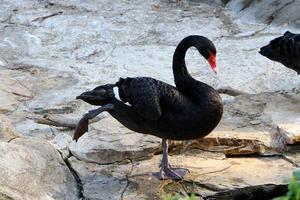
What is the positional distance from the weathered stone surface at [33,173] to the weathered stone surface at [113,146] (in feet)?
0.56

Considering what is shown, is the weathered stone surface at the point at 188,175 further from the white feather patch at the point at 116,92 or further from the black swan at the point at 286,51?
the black swan at the point at 286,51

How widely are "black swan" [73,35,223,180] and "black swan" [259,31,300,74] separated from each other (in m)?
1.42

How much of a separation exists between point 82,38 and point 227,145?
92.6 inches

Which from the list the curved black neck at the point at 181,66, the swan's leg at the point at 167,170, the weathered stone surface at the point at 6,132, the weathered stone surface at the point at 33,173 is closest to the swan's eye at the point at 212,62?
the curved black neck at the point at 181,66

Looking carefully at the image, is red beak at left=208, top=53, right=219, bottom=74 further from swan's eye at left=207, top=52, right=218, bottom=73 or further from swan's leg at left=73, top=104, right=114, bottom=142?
swan's leg at left=73, top=104, right=114, bottom=142

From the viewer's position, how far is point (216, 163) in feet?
11.3

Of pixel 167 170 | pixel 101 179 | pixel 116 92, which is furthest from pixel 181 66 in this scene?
pixel 101 179

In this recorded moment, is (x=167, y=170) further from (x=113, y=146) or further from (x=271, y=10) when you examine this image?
(x=271, y=10)

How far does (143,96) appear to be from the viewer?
10.4 feet

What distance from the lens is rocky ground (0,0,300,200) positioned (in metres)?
A: 3.22

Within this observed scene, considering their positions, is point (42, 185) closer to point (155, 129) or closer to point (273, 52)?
point (155, 129)

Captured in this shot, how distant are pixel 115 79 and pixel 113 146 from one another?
1388 mm

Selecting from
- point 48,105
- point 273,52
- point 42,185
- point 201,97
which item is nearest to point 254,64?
point 273,52

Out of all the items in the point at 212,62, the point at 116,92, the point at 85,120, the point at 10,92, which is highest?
the point at 212,62
